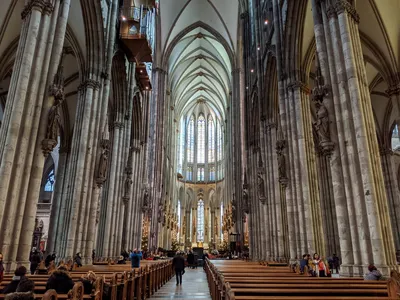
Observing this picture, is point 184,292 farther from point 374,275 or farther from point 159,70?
point 159,70

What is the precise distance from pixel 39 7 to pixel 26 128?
3.57 meters

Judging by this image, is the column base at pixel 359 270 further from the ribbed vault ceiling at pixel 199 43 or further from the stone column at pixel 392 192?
the ribbed vault ceiling at pixel 199 43

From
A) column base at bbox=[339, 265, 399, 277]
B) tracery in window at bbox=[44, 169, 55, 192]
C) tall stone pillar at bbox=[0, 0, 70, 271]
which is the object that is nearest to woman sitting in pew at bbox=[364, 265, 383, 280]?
column base at bbox=[339, 265, 399, 277]

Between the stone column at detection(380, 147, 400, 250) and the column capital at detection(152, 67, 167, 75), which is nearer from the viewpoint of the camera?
the stone column at detection(380, 147, 400, 250)

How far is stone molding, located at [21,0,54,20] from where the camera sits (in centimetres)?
889

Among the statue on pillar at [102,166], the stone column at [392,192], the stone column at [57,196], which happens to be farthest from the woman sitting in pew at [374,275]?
the stone column at [57,196]

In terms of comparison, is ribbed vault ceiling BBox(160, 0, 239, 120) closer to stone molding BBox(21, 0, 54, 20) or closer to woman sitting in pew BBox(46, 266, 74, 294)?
stone molding BBox(21, 0, 54, 20)

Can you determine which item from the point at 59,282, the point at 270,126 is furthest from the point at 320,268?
the point at 270,126

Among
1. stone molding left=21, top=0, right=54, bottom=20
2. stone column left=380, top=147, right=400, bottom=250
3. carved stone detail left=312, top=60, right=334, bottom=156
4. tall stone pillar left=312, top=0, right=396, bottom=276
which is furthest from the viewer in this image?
stone column left=380, top=147, right=400, bottom=250

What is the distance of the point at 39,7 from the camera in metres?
8.95

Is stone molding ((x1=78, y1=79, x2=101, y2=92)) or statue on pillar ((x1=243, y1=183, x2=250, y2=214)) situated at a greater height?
stone molding ((x1=78, y1=79, x2=101, y2=92))

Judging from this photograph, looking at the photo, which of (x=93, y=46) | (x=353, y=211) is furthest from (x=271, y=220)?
(x=93, y=46)

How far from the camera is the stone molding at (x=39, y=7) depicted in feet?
29.2

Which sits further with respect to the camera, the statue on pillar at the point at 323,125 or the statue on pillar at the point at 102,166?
the statue on pillar at the point at 102,166
